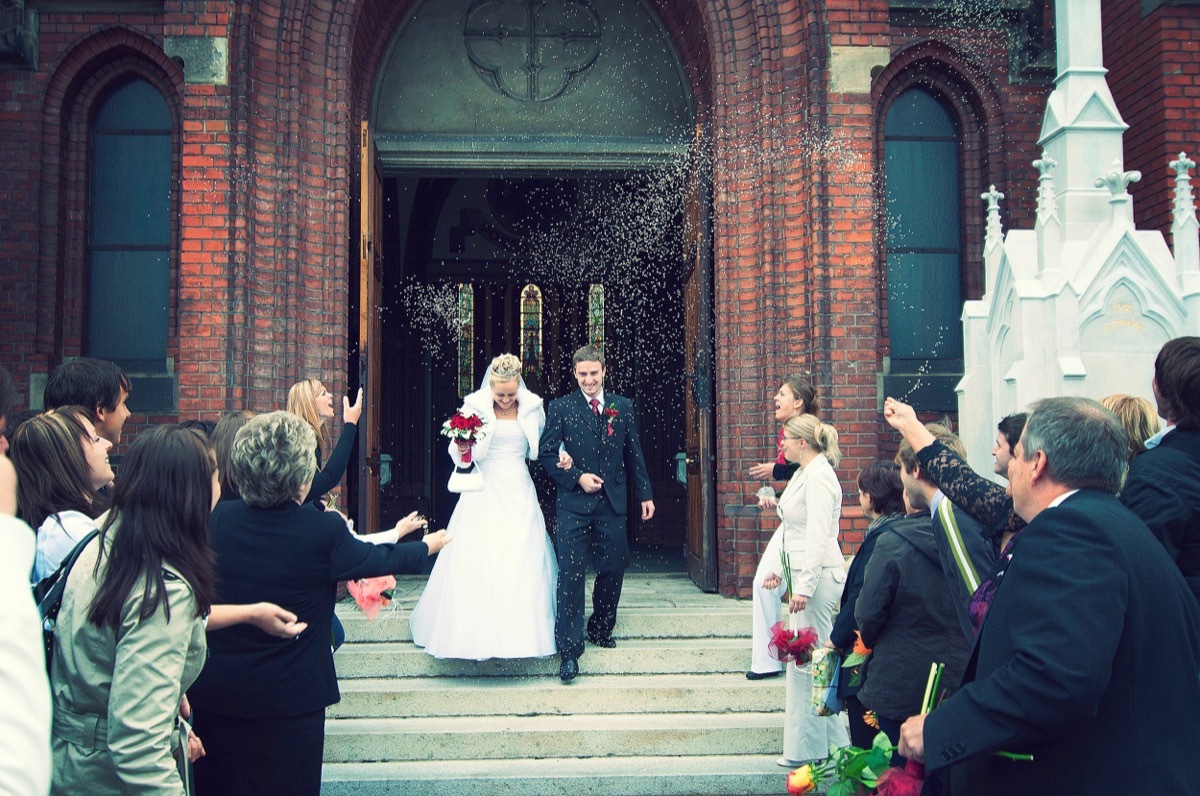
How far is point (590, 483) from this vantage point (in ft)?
21.3

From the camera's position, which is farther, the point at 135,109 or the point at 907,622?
the point at 135,109

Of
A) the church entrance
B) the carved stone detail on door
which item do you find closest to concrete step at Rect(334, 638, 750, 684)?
the church entrance

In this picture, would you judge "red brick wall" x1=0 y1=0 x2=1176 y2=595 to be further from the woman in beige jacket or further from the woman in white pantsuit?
the woman in beige jacket

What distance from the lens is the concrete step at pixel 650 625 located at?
6801mm

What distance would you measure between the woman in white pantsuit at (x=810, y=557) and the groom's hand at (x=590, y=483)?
1.23 meters

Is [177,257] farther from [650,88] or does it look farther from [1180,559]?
[1180,559]

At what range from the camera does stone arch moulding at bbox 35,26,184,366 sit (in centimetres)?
820

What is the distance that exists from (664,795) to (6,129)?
7.01 m

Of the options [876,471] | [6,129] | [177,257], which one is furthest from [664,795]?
[6,129]

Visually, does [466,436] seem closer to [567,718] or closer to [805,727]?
[567,718]

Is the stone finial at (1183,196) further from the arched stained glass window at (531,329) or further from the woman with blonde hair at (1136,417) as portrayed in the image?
the arched stained glass window at (531,329)

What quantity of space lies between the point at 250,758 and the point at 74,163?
263 inches

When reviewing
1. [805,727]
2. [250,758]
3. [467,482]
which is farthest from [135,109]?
[805,727]

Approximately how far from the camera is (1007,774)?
236cm
